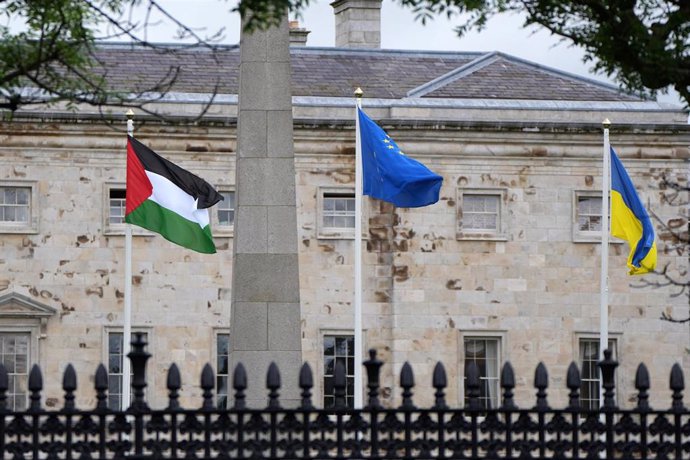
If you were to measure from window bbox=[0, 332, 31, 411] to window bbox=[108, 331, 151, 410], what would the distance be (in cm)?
153

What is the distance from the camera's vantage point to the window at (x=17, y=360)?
3800 cm

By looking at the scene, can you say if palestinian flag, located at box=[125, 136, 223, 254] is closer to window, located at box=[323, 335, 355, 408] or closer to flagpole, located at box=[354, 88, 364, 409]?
flagpole, located at box=[354, 88, 364, 409]

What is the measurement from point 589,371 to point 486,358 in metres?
1.99

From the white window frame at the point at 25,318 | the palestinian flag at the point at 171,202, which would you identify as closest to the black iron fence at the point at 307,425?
the palestinian flag at the point at 171,202

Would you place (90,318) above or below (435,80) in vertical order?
below

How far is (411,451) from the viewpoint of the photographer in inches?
644

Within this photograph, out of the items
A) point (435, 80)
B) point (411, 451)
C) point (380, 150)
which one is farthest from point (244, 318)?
point (435, 80)

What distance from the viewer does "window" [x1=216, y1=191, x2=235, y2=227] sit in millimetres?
39438

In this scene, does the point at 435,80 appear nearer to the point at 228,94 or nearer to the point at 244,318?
the point at 228,94

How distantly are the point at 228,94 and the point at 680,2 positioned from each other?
2329 centimetres

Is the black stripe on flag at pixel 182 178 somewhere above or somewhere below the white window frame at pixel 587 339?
above

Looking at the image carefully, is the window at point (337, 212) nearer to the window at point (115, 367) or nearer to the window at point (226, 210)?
the window at point (226, 210)

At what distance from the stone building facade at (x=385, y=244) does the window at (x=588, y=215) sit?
0.04 meters

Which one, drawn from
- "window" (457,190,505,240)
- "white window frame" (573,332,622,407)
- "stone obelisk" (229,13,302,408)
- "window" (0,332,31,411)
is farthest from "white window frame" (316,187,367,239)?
"stone obelisk" (229,13,302,408)
